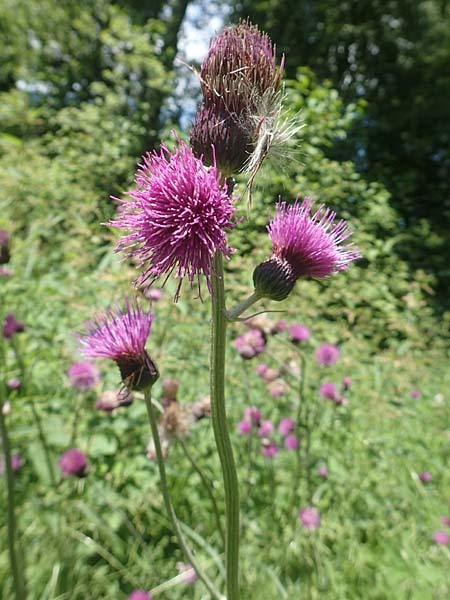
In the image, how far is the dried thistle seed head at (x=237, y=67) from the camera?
0.60m

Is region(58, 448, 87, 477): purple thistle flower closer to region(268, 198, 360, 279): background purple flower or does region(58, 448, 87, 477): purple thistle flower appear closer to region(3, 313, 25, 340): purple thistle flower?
region(3, 313, 25, 340): purple thistle flower

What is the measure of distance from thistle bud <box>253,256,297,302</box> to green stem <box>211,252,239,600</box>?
0.23 feet

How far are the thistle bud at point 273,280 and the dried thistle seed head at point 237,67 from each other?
0.24m

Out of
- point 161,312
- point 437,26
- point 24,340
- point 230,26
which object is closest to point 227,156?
point 230,26

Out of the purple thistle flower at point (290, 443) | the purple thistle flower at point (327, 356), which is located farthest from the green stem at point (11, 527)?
the purple thistle flower at point (327, 356)

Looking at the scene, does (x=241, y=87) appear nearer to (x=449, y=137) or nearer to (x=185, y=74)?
(x=185, y=74)

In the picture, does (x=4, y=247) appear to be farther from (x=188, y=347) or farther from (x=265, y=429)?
(x=265, y=429)

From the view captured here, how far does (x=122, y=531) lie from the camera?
5.50ft

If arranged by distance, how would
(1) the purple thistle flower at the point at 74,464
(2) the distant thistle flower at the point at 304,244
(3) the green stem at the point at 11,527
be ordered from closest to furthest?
(2) the distant thistle flower at the point at 304,244, (3) the green stem at the point at 11,527, (1) the purple thistle flower at the point at 74,464

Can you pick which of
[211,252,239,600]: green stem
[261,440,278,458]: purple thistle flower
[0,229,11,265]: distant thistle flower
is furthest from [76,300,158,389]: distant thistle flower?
[261,440,278,458]: purple thistle flower

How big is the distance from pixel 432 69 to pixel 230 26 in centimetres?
1038

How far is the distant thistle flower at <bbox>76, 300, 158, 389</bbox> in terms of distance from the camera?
0.74 m

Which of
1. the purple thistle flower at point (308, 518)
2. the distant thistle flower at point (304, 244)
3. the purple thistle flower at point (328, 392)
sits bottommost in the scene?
the purple thistle flower at point (308, 518)

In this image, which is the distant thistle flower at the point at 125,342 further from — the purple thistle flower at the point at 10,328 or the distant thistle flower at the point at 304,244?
the purple thistle flower at the point at 10,328
